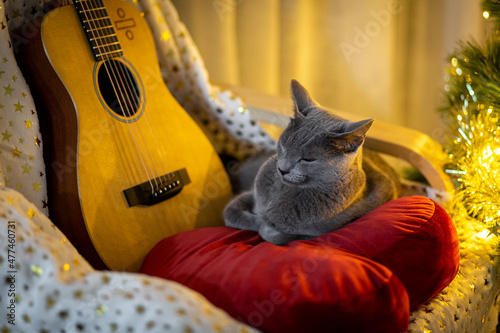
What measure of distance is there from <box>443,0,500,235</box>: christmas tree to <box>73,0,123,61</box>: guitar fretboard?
0.83 m

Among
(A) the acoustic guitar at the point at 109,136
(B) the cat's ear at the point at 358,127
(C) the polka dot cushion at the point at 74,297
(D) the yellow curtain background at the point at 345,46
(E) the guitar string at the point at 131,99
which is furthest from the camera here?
(D) the yellow curtain background at the point at 345,46

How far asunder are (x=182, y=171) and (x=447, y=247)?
62 centimetres

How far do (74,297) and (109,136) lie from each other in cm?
42

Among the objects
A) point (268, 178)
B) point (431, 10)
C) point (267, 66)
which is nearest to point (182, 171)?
point (268, 178)

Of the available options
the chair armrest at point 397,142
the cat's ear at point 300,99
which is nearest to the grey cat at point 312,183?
the cat's ear at point 300,99

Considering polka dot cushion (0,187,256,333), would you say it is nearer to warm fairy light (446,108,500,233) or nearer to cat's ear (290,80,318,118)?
cat's ear (290,80,318,118)

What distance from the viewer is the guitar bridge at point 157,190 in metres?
0.89

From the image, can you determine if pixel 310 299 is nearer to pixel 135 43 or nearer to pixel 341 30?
pixel 135 43

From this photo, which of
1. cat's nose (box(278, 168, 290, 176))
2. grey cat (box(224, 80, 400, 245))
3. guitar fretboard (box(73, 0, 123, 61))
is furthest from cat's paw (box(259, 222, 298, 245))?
guitar fretboard (box(73, 0, 123, 61))

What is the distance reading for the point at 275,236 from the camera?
0.85m

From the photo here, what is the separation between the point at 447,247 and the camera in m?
0.77

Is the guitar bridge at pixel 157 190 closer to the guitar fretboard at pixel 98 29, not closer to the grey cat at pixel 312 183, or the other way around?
the grey cat at pixel 312 183

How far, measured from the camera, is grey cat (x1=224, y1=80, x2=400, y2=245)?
2.52 feet

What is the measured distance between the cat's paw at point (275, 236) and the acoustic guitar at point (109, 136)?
0.21 m
